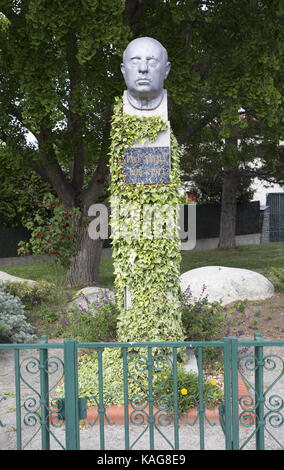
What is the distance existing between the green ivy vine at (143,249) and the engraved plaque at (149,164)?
0.06m

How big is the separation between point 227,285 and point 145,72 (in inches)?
196

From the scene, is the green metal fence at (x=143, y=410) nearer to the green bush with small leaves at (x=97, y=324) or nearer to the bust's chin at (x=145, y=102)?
the green bush with small leaves at (x=97, y=324)

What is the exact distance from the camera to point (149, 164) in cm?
488

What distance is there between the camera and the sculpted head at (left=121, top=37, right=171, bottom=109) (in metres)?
4.77

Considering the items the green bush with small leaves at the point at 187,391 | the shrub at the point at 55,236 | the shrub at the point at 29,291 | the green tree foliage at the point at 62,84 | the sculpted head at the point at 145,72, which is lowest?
the green bush with small leaves at the point at 187,391

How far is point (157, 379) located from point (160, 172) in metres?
2.06

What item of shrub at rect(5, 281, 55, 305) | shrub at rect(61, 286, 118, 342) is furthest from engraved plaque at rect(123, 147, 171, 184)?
shrub at rect(5, 281, 55, 305)

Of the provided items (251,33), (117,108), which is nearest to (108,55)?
(251,33)

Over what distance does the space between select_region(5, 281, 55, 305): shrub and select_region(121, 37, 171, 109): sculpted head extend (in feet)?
16.1

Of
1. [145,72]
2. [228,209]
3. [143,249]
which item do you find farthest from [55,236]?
[228,209]

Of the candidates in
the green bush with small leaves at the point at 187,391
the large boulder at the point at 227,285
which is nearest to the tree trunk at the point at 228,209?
the large boulder at the point at 227,285

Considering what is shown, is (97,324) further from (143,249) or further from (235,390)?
(235,390)

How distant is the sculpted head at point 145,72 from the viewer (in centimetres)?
477
